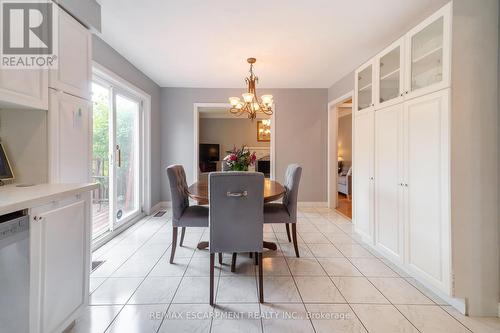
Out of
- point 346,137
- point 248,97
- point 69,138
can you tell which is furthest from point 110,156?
point 346,137

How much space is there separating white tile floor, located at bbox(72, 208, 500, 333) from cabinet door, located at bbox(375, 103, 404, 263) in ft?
0.86

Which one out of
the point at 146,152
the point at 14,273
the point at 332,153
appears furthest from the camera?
the point at 332,153

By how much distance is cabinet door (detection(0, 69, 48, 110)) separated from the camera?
4.01ft

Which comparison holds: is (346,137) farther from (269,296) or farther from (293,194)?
(269,296)

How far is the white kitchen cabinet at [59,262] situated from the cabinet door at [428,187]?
8.05 ft

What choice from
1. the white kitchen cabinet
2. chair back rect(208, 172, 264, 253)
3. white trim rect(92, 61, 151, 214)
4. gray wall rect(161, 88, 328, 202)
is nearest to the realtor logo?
the white kitchen cabinet

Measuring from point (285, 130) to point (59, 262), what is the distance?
4106 millimetres

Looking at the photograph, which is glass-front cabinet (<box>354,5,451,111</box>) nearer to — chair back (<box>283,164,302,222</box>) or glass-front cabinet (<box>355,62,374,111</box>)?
glass-front cabinet (<box>355,62,374,111</box>)

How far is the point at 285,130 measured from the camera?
15.5 feet

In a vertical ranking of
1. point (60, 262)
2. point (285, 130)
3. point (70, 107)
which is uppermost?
point (285, 130)

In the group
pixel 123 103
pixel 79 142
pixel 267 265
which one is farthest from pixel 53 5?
pixel 267 265

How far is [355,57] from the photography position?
3.19m

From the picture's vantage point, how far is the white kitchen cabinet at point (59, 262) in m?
1.09

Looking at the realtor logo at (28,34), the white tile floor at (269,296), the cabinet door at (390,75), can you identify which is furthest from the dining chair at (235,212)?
the cabinet door at (390,75)
